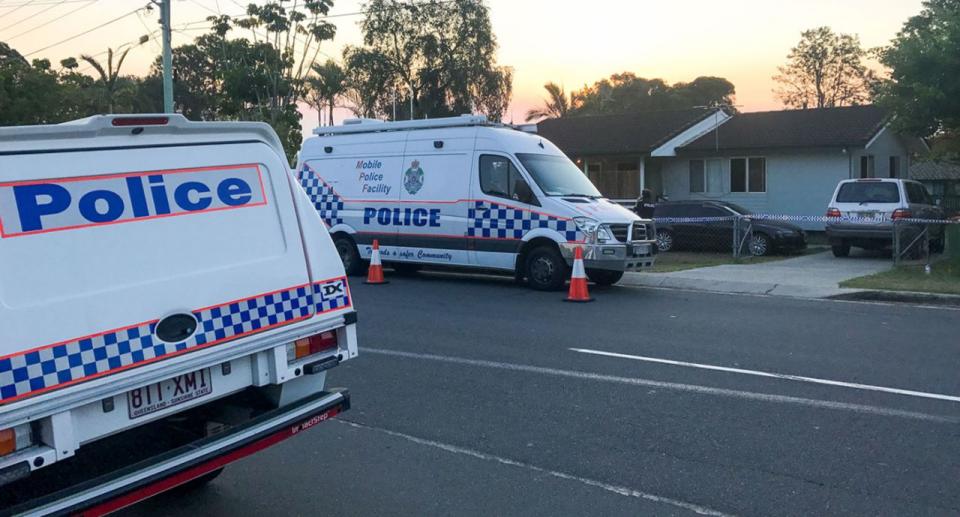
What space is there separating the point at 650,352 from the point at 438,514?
14.9ft

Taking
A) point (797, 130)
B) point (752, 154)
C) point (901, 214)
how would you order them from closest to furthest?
point (901, 214), point (797, 130), point (752, 154)

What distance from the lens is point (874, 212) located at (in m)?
18.4

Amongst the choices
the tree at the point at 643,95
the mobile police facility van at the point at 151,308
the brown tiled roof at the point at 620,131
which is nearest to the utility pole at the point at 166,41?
the brown tiled roof at the point at 620,131

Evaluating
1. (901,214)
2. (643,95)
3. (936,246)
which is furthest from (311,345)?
(643,95)

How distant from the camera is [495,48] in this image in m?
40.8

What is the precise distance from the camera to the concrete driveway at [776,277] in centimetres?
1386

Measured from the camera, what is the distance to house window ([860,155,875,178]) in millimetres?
25058

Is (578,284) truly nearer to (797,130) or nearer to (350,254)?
(350,254)

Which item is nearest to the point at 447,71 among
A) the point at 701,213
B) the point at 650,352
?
the point at 701,213

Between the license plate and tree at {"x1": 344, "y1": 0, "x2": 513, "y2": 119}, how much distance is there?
36.4 metres

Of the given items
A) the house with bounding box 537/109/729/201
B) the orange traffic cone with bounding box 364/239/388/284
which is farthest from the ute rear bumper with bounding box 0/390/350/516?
the house with bounding box 537/109/729/201

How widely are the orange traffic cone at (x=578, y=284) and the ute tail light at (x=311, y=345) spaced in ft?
26.0

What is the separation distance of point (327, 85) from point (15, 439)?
111 feet

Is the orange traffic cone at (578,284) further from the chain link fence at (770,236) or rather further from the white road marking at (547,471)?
the chain link fence at (770,236)
